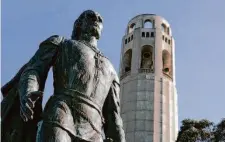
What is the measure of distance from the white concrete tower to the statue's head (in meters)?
31.7

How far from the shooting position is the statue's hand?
2.78 meters

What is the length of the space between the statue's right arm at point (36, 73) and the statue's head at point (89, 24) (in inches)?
7.8

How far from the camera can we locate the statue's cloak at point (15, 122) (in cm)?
304

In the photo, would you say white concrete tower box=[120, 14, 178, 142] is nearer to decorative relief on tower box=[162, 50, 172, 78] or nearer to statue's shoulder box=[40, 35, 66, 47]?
decorative relief on tower box=[162, 50, 172, 78]

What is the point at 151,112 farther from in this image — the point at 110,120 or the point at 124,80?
the point at 110,120

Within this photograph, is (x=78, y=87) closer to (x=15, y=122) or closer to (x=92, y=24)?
(x=15, y=122)

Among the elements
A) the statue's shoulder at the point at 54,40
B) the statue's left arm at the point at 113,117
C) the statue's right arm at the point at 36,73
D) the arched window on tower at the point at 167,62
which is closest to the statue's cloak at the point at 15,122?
the statue's right arm at the point at 36,73

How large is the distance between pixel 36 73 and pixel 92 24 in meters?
0.61

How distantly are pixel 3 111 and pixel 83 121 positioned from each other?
568mm

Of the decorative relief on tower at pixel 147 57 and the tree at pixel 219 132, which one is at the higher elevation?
the decorative relief on tower at pixel 147 57

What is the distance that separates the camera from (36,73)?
315 cm

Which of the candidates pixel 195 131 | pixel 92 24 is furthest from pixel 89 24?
pixel 195 131

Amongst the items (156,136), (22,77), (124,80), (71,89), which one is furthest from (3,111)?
(124,80)

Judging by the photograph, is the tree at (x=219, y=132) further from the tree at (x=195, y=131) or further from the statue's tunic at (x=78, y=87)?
the statue's tunic at (x=78, y=87)
